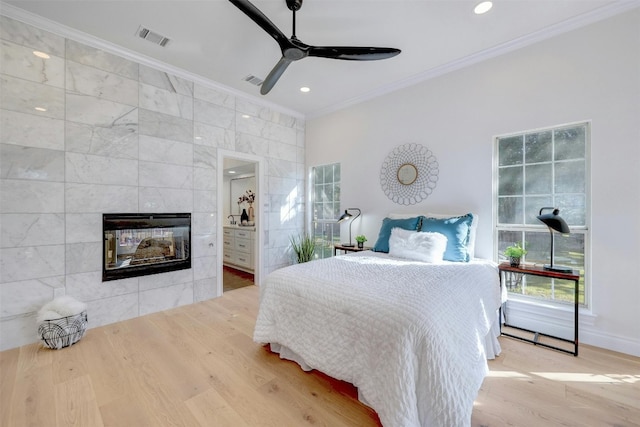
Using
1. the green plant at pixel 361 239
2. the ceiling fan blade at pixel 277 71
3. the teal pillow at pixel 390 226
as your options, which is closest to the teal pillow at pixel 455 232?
the teal pillow at pixel 390 226

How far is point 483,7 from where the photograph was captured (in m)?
2.19

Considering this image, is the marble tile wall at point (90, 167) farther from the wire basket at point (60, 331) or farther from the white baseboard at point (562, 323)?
the white baseboard at point (562, 323)

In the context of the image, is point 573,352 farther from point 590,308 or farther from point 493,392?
point 493,392

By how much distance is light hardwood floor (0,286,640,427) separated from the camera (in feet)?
4.93

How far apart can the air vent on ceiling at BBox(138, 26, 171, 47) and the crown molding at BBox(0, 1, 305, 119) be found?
38 centimetres

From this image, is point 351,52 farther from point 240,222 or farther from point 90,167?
point 240,222

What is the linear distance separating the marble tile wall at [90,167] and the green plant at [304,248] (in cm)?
140

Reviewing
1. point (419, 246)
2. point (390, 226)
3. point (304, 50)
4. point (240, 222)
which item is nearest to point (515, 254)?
point (419, 246)

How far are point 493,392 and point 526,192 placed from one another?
199 centimetres

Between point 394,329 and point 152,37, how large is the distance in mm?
3420

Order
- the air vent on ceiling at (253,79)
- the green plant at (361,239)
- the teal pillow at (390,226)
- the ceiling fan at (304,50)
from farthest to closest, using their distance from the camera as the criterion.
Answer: the green plant at (361,239) < the air vent on ceiling at (253,79) < the teal pillow at (390,226) < the ceiling fan at (304,50)

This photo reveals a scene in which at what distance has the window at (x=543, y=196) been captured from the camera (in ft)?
7.89

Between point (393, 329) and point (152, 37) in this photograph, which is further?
point (152, 37)

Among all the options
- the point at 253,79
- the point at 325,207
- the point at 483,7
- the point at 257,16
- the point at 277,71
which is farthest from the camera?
the point at 325,207
